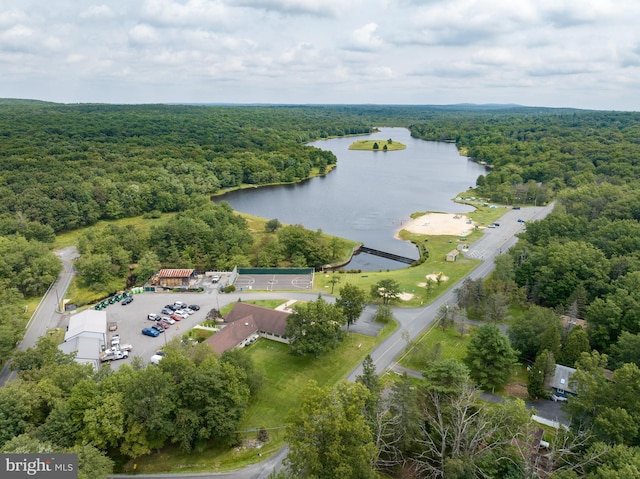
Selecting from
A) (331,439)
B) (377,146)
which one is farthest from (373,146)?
(331,439)

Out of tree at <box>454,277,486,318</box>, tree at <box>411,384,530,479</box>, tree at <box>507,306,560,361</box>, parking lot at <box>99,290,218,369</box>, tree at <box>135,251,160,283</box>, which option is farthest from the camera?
tree at <box>135,251,160,283</box>

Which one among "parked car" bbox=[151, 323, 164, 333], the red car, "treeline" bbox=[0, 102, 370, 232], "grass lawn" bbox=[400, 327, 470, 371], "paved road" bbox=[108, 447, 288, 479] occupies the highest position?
"treeline" bbox=[0, 102, 370, 232]

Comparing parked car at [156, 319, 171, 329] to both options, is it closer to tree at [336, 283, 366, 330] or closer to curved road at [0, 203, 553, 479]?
curved road at [0, 203, 553, 479]

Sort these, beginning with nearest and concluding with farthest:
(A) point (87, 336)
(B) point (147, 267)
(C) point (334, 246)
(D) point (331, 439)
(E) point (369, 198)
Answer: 1. (D) point (331, 439)
2. (A) point (87, 336)
3. (B) point (147, 267)
4. (C) point (334, 246)
5. (E) point (369, 198)

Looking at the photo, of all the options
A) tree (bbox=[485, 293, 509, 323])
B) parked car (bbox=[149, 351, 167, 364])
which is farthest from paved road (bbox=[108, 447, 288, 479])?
tree (bbox=[485, 293, 509, 323])

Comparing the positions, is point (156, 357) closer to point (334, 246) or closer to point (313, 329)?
point (313, 329)
